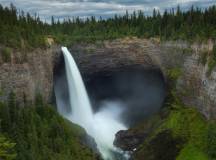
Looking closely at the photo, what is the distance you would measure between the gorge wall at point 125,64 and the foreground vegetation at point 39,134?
2.97 metres

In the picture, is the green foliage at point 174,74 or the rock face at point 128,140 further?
the green foliage at point 174,74

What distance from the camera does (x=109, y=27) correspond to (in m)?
83.5

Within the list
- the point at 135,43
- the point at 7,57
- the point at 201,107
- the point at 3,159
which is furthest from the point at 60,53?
the point at 3,159

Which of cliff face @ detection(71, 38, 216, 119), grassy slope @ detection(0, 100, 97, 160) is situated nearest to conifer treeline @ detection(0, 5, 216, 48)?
cliff face @ detection(71, 38, 216, 119)

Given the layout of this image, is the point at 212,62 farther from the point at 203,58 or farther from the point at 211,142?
the point at 211,142

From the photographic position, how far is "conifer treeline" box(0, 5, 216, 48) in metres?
58.8

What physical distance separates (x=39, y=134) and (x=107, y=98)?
3093cm

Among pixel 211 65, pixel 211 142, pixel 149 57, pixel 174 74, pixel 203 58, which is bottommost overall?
pixel 211 142

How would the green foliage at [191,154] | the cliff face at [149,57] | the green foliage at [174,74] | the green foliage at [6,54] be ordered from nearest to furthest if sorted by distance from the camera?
the green foliage at [6,54] < the green foliage at [191,154] < the cliff face at [149,57] < the green foliage at [174,74]

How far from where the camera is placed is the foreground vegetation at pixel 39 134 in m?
45.2

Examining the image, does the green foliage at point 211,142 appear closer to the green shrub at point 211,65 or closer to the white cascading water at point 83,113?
the green shrub at point 211,65

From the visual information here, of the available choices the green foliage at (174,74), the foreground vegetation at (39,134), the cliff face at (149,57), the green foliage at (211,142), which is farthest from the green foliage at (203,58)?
the foreground vegetation at (39,134)

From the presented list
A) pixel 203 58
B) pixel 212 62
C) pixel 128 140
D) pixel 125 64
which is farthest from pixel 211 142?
pixel 125 64

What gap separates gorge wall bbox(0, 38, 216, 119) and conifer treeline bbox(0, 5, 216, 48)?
183 centimetres
